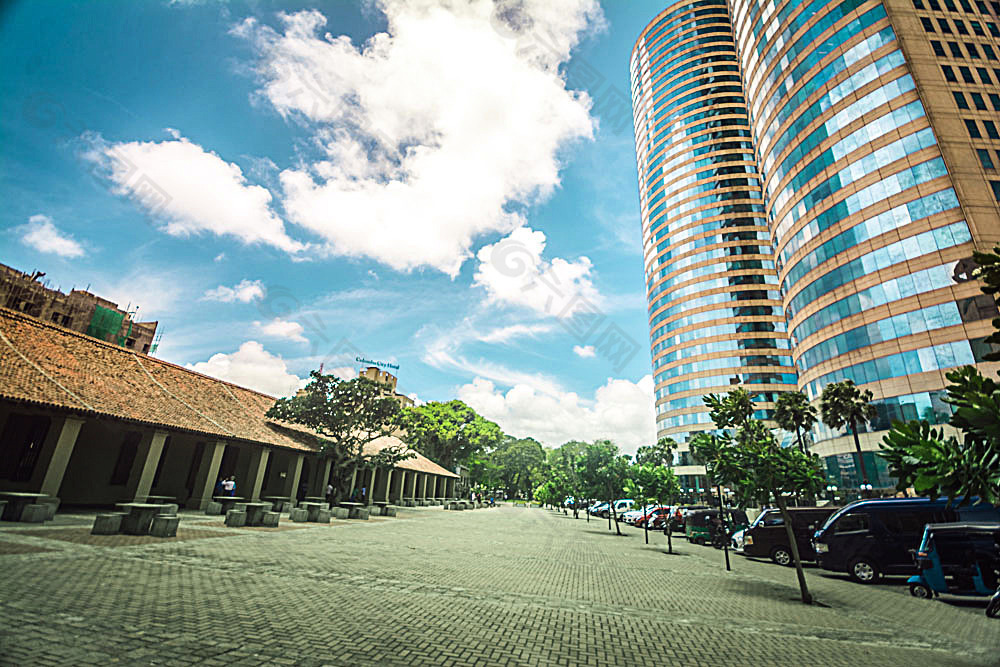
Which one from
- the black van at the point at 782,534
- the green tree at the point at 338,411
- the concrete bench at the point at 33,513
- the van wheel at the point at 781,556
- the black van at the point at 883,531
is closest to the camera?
the concrete bench at the point at 33,513

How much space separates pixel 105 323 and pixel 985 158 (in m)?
85.9

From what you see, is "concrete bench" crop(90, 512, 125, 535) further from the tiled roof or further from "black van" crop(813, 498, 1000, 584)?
"black van" crop(813, 498, 1000, 584)

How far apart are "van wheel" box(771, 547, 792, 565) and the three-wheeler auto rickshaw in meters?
6.16

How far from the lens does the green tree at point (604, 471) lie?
27.0 meters

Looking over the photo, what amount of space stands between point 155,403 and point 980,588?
27339 millimetres

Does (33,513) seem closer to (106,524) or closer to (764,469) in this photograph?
(106,524)

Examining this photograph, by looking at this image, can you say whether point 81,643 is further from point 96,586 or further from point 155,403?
point 155,403

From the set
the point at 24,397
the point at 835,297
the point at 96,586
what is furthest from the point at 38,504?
the point at 835,297

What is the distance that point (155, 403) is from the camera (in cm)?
1844

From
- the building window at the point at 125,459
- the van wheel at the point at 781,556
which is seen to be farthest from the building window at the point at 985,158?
the building window at the point at 125,459

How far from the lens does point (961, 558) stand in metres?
10.2

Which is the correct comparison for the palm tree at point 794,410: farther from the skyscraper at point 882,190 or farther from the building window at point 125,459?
the building window at point 125,459

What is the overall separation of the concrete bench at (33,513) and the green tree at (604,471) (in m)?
24.7

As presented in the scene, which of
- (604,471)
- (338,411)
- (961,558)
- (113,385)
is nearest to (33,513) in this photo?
(113,385)
